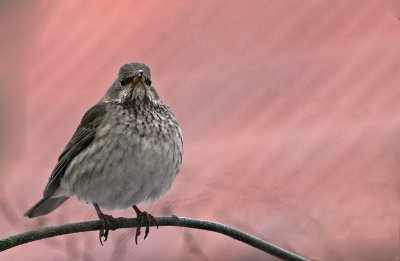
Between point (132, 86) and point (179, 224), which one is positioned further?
point (132, 86)

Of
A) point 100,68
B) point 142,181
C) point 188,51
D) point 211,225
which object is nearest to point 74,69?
point 100,68

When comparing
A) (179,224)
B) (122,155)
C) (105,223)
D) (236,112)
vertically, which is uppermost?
(236,112)

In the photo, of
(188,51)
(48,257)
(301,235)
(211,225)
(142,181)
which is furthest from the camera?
(188,51)

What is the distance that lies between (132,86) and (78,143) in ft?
1.05

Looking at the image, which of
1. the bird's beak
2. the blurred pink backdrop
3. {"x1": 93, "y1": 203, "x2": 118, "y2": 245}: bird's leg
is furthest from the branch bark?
the bird's beak

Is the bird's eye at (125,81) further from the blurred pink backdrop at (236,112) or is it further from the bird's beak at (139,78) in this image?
the blurred pink backdrop at (236,112)

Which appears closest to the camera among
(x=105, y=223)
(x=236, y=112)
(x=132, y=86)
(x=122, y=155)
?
(x=105, y=223)

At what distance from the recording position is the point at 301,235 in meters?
2.21

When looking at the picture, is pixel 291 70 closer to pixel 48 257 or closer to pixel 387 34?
pixel 387 34

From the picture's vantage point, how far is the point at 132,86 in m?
2.58

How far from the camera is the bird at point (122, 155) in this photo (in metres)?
2.42

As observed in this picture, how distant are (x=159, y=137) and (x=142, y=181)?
177 millimetres

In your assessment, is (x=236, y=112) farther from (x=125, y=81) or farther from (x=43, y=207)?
(x=43, y=207)

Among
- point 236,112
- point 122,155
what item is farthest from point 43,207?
point 236,112
